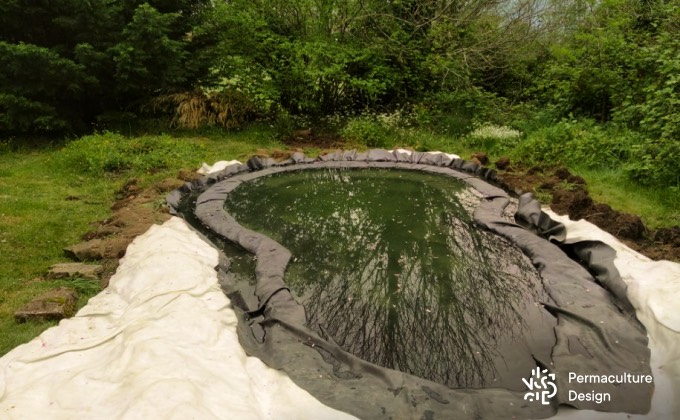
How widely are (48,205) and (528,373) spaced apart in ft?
15.3

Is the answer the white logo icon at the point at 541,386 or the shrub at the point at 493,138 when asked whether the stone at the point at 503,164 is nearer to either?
the shrub at the point at 493,138

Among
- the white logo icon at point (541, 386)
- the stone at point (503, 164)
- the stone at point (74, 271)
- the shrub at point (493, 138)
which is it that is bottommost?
the stone at point (74, 271)

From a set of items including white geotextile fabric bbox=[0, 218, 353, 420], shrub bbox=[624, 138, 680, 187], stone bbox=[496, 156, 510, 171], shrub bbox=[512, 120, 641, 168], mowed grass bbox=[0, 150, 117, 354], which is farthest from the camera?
stone bbox=[496, 156, 510, 171]

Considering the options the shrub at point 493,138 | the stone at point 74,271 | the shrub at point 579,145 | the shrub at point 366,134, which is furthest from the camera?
the shrub at point 366,134

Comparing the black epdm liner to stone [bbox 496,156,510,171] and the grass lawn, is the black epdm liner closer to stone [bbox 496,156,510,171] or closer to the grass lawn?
the grass lawn

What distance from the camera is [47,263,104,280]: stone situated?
11.1 feet

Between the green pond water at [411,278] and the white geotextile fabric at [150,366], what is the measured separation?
1.85 feet

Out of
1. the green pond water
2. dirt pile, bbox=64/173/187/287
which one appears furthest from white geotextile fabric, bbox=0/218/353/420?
dirt pile, bbox=64/173/187/287

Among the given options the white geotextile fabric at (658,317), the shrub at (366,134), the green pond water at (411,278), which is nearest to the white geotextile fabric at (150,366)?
the green pond water at (411,278)

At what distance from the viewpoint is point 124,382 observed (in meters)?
2.10

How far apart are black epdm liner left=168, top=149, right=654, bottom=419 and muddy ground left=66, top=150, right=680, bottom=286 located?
1.62 feet

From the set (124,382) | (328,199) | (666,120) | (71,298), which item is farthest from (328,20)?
(124,382)

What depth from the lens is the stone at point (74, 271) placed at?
3.39m

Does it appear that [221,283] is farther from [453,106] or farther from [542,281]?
[453,106]
